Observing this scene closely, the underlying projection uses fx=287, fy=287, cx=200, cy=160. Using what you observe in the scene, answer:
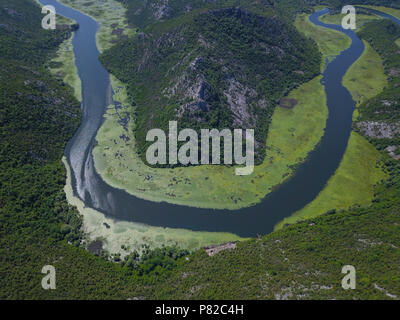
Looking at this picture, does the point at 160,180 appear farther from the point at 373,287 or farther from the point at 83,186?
the point at 373,287

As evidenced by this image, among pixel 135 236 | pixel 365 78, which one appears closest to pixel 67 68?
Result: pixel 135 236

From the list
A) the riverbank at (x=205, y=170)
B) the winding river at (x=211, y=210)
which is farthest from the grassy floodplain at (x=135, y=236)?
the riverbank at (x=205, y=170)

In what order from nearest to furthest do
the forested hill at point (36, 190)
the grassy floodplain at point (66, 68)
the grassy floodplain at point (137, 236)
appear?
the forested hill at point (36, 190), the grassy floodplain at point (137, 236), the grassy floodplain at point (66, 68)
